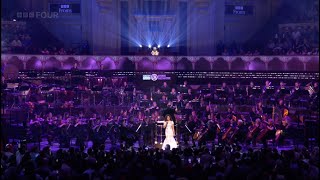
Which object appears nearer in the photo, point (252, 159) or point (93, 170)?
point (93, 170)

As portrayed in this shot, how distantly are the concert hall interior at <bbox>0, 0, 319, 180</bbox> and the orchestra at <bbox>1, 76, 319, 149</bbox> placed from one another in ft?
0.20

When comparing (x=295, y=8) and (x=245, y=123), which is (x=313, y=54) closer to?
(x=295, y=8)

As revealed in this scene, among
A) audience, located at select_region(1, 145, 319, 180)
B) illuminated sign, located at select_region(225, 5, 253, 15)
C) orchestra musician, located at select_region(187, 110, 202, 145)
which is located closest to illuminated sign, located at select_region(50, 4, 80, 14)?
illuminated sign, located at select_region(225, 5, 253, 15)

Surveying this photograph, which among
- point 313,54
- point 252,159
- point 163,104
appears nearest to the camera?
point 252,159

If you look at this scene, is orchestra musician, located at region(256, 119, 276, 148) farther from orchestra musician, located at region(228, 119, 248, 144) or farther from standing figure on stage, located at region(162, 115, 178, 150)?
standing figure on stage, located at region(162, 115, 178, 150)

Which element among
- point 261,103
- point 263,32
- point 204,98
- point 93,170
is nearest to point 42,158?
point 93,170

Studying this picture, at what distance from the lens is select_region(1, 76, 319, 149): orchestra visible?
21844 millimetres

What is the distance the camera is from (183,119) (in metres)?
22.9

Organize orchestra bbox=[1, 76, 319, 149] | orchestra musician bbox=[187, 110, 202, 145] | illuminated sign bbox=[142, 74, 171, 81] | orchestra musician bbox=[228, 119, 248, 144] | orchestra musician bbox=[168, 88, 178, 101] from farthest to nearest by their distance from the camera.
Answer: illuminated sign bbox=[142, 74, 171, 81] < orchestra musician bbox=[168, 88, 178, 101] < orchestra musician bbox=[187, 110, 202, 145] < orchestra bbox=[1, 76, 319, 149] < orchestra musician bbox=[228, 119, 248, 144]

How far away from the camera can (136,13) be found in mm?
36281

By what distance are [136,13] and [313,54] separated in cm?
1276

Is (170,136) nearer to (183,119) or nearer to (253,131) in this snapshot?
(183,119)

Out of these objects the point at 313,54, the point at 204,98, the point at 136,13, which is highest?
the point at 136,13

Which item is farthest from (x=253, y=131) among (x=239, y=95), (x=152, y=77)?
(x=152, y=77)
